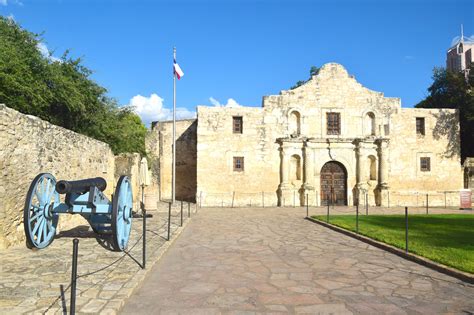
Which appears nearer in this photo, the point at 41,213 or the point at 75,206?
the point at 41,213

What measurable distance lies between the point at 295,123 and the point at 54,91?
44.4 ft

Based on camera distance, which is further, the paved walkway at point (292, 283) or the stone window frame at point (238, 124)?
the stone window frame at point (238, 124)

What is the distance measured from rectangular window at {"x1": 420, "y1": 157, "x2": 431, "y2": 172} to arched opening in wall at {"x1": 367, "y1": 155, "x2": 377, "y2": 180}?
292cm

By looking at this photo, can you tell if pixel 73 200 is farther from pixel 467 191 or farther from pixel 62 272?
pixel 467 191

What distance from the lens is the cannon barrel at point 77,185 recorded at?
251 inches

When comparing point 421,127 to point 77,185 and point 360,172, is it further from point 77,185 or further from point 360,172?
point 77,185

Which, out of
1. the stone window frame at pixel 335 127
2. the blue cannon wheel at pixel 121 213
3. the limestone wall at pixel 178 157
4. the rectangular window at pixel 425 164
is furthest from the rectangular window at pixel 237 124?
the blue cannon wheel at pixel 121 213

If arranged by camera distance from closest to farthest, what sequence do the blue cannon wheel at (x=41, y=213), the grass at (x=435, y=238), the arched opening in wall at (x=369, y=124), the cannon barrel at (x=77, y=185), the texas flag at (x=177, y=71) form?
the blue cannon wheel at (x=41, y=213) → the cannon barrel at (x=77, y=185) → the grass at (x=435, y=238) → the texas flag at (x=177, y=71) → the arched opening in wall at (x=369, y=124)

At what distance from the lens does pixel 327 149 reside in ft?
71.4

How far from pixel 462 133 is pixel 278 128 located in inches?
524

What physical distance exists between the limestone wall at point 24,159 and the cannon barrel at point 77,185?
126cm

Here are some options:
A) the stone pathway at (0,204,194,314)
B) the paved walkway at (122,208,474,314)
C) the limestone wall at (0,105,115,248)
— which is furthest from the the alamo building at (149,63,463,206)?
the stone pathway at (0,204,194,314)

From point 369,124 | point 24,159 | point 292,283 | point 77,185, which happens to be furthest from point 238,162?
point 292,283

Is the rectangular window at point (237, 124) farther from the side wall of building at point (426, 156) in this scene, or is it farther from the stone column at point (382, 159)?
the side wall of building at point (426, 156)
